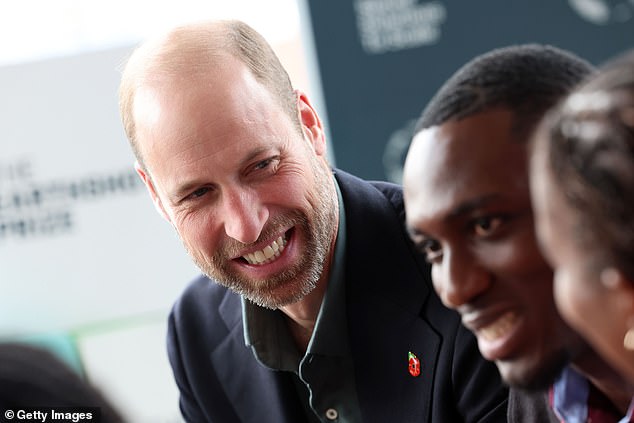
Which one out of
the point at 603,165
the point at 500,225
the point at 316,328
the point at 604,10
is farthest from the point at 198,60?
the point at 604,10

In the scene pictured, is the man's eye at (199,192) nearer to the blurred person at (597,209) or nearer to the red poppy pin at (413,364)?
the red poppy pin at (413,364)

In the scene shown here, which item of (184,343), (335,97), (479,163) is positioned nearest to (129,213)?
(335,97)

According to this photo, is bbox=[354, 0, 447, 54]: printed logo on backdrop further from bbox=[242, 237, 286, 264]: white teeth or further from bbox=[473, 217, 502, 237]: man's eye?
bbox=[473, 217, 502, 237]: man's eye

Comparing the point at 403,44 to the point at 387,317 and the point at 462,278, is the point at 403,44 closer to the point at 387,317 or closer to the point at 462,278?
the point at 387,317

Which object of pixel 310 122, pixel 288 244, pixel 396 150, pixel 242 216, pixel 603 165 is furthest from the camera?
pixel 396 150

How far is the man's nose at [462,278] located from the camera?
115cm

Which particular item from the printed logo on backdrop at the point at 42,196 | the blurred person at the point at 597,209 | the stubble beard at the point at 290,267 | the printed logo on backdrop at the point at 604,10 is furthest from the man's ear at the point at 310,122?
the printed logo on backdrop at the point at 604,10

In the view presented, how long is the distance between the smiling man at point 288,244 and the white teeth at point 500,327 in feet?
1.79

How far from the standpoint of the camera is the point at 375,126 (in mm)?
3766

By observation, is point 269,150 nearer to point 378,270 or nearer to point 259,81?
point 259,81

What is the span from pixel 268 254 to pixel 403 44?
2.07 meters

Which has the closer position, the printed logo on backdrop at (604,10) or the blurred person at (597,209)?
the blurred person at (597,209)

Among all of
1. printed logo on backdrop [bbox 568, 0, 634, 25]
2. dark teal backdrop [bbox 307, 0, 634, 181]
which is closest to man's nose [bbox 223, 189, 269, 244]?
dark teal backdrop [bbox 307, 0, 634, 181]

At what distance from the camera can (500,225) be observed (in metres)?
1.13
